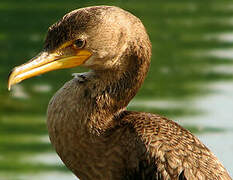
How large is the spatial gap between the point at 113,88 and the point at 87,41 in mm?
396

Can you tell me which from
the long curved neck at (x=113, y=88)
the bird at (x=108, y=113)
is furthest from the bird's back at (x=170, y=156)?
the long curved neck at (x=113, y=88)

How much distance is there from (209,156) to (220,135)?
3.06 m

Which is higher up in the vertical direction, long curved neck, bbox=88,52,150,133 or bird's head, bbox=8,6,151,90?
bird's head, bbox=8,6,151,90

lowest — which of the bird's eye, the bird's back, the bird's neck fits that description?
the bird's back

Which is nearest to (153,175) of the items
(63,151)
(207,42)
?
(63,151)

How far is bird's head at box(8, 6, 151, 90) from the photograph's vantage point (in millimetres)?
5512

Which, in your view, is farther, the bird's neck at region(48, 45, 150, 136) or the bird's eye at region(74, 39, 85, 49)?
the bird's neck at region(48, 45, 150, 136)

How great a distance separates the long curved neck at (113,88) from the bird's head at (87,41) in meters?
0.10

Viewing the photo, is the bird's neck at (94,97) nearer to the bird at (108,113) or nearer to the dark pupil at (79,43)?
the bird at (108,113)

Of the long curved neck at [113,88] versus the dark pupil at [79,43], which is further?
the long curved neck at [113,88]

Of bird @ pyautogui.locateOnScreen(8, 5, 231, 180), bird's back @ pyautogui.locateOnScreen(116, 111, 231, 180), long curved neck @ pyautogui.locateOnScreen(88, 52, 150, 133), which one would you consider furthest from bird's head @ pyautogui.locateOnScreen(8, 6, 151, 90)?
bird's back @ pyautogui.locateOnScreen(116, 111, 231, 180)

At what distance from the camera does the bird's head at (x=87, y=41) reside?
5512 mm

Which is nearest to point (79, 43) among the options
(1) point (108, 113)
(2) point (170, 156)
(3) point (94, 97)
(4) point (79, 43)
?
(4) point (79, 43)

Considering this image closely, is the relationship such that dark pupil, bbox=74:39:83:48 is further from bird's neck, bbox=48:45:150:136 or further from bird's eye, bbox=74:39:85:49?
bird's neck, bbox=48:45:150:136
